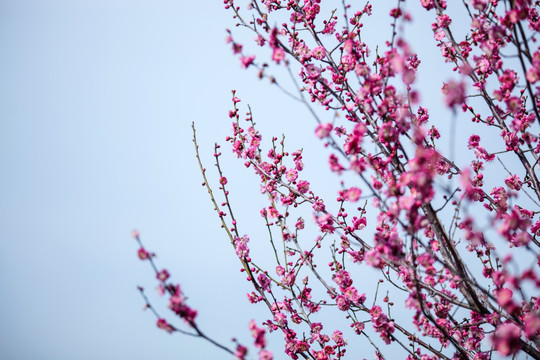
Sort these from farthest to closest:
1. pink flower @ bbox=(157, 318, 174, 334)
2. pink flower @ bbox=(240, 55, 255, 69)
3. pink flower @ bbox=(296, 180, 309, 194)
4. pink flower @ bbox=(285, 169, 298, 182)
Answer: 1. pink flower @ bbox=(285, 169, 298, 182)
2. pink flower @ bbox=(296, 180, 309, 194)
3. pink flower @ bbox=(240, 55, 255, 69)
4. pink flower @ bbox=(157, 318, 174, 334)

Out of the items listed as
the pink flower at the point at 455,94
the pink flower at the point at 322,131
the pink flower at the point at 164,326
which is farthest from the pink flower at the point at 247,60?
the pink flower at the point at 164,326

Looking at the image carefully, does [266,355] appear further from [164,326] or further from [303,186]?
[303,186]

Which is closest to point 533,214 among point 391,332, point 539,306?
point 539,306

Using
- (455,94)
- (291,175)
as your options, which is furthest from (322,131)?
(291,175)

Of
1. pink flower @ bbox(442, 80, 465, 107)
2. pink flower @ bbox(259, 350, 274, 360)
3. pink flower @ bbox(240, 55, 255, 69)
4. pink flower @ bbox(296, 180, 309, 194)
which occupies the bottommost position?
pink flower @ bbox(259, 350, 274, 360)

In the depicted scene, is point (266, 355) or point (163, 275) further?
point (266, 355)

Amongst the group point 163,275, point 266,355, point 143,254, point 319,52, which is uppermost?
point 319,52

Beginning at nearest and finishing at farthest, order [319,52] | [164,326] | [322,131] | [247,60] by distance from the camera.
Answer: [164,326]
[322,131]
[247,60]
[319,52]

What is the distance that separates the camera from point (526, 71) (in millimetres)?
2711

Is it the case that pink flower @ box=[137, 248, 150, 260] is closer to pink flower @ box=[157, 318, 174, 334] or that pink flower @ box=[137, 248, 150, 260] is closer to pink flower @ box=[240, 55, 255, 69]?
pink flower @ box=[157, 318, 174, 334]

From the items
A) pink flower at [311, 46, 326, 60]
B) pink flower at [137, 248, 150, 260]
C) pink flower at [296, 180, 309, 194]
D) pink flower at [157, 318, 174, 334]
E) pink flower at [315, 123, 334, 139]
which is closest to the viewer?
pink flower at [157, 318, 174, 334]

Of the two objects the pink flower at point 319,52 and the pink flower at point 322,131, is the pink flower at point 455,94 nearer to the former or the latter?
the pink flower at point 322,131

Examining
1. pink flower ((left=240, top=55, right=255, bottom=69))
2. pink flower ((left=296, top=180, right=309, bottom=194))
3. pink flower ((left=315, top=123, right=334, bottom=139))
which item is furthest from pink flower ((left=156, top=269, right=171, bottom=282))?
pink flower ((left=296, top=180, right=309, bottom=194))

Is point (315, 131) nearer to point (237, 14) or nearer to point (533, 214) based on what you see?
point (237, 14)
